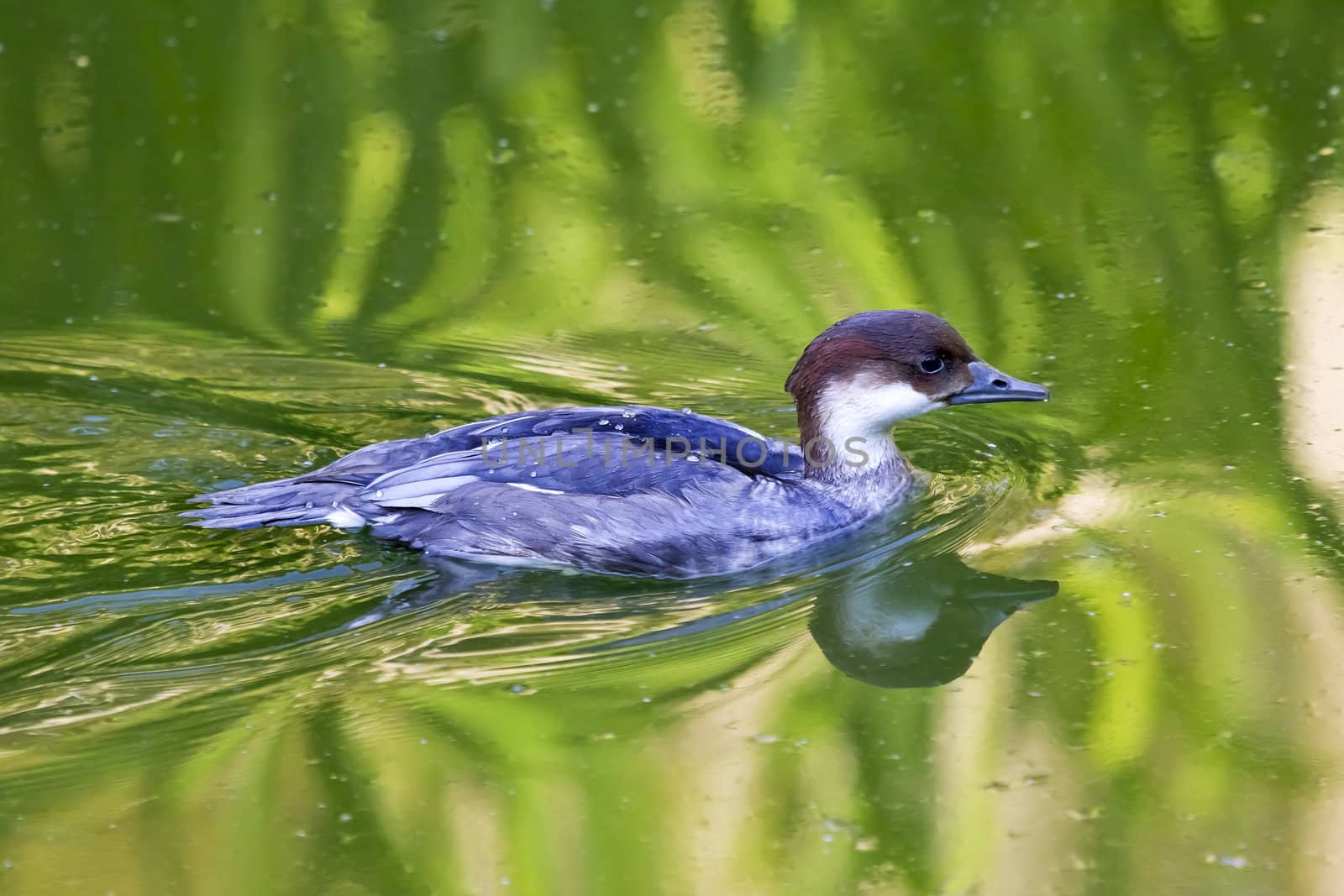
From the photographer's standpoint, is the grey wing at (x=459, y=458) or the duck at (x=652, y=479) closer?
the duck at (x=652, y=479)

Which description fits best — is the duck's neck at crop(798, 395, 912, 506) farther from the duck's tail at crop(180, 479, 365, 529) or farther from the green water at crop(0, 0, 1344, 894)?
the duck's tail at crop(180, 479, 365, 529)

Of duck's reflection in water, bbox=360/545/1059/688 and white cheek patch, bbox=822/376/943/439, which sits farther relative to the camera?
white cheek patch, bbox=822/376/943/439

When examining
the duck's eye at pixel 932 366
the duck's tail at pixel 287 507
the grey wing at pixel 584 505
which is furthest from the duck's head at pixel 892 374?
the duck's tail at pixel 287 507

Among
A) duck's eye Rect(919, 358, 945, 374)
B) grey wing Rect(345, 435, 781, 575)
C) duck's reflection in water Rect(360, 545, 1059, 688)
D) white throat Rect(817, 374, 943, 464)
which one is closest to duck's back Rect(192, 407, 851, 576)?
grey wing Rect(345, 435, 781, 575)

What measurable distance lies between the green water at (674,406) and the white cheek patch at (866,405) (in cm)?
40

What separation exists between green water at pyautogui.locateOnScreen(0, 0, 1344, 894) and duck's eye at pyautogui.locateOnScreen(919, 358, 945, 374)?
593mm

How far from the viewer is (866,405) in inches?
236

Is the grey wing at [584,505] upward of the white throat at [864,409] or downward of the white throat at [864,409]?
downward

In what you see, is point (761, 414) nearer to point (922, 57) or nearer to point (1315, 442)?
point (1315, 442)

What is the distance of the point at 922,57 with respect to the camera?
9.77 metres

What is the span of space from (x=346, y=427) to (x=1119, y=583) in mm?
3277

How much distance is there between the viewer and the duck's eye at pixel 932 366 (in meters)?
5.91

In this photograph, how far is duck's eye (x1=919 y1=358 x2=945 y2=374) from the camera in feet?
19.4

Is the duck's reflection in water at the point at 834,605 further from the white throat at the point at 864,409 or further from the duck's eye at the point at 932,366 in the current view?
the duck's eye at the point at 932,366
